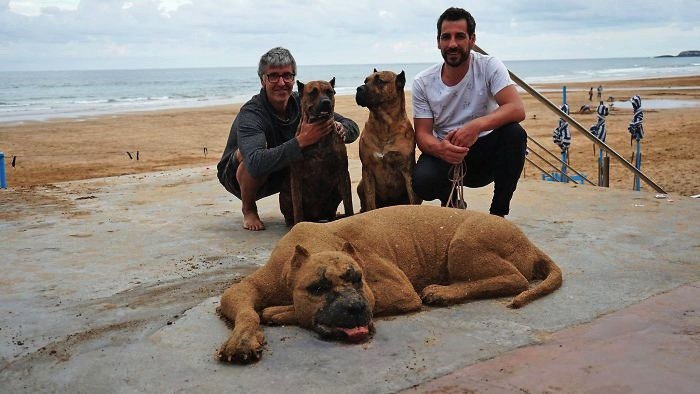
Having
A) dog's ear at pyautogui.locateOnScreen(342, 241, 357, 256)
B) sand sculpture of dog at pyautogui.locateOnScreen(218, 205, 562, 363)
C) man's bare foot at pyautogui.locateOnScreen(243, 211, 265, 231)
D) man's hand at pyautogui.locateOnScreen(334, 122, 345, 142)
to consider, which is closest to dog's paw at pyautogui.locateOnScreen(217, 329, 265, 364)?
sand sculpture of dog at pyautogui.locateOnScreen(218, 205, 562, 363)

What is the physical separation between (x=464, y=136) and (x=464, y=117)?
1.33 feet

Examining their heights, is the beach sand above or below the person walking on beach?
below

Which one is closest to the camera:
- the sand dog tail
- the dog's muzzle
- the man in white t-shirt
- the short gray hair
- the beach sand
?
the dog's muzzle

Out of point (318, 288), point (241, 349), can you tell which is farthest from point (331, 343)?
point (241, 349)

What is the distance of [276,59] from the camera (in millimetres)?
5402

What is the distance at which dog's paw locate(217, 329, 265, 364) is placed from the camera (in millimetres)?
2848

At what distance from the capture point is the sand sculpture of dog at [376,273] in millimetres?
3037

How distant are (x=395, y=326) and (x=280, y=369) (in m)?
0.67

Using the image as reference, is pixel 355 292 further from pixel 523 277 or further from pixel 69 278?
pixel 69 278

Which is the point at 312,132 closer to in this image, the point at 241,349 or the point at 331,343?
the point at 331,343

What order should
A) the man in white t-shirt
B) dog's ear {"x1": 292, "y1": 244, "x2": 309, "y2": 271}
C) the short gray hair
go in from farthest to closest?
the short gray hair → the man in white t-shirt → dog's ear {"x1": 292, "y1": 244, "x2": 309, "y2": 271}

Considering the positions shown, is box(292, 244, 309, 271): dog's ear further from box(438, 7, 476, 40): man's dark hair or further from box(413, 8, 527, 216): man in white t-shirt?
box(438, 7, 476, 40): man's dark hair

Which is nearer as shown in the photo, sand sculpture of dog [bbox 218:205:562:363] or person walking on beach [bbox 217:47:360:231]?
sand sculpture of dog [bbox 218:205:562:363]

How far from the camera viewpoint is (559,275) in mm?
3820
